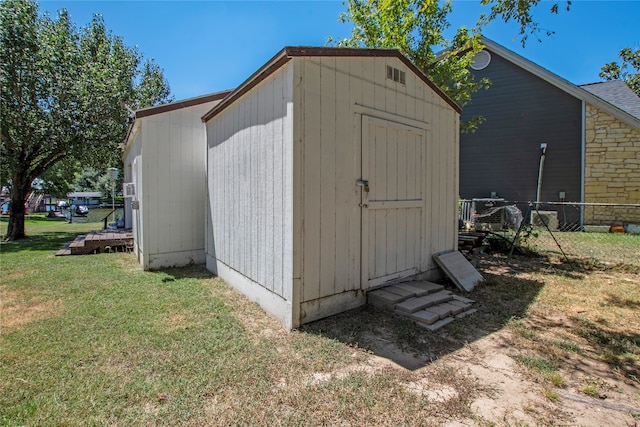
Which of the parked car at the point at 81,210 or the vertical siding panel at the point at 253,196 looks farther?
the parked car at the point at 81,210

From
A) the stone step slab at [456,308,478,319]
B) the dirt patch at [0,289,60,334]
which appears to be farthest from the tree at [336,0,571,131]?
the dirt patch at [0,289,60,334]

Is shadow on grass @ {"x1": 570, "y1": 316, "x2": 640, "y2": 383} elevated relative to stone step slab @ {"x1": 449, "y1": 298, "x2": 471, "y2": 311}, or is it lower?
lower

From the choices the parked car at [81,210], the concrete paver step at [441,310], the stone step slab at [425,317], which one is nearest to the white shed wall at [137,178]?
the stone step slab at [425,317]

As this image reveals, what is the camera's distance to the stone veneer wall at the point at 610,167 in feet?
31.3

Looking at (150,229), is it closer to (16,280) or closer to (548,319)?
(16,280)

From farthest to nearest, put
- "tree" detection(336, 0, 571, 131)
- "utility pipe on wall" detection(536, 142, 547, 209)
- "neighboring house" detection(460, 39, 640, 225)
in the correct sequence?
"utility pipe on wall" detection(536, 142, 547, 209) < "neighboring house" detection(460, 39, 640, 225) < "tree" detection(336, 0, 571, 131)

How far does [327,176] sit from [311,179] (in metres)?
0.21

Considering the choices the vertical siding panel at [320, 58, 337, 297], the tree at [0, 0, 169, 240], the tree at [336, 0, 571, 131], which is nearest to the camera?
the vertical siding panel at [320, 58, 337, 297]

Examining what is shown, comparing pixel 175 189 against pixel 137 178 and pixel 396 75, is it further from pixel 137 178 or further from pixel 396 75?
pixel 396 75

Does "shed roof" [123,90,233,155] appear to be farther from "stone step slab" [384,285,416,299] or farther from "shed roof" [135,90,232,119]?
"stone step slab" [384,285,416,299]

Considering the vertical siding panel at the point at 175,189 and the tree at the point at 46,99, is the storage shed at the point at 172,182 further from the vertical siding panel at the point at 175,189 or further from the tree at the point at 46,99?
the tree at the point at 46,99

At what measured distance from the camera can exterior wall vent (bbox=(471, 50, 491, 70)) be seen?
11.5 metres

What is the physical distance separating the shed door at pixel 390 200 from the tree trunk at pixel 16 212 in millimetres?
11572

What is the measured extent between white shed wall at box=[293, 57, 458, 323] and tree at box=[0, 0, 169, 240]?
9.29m
